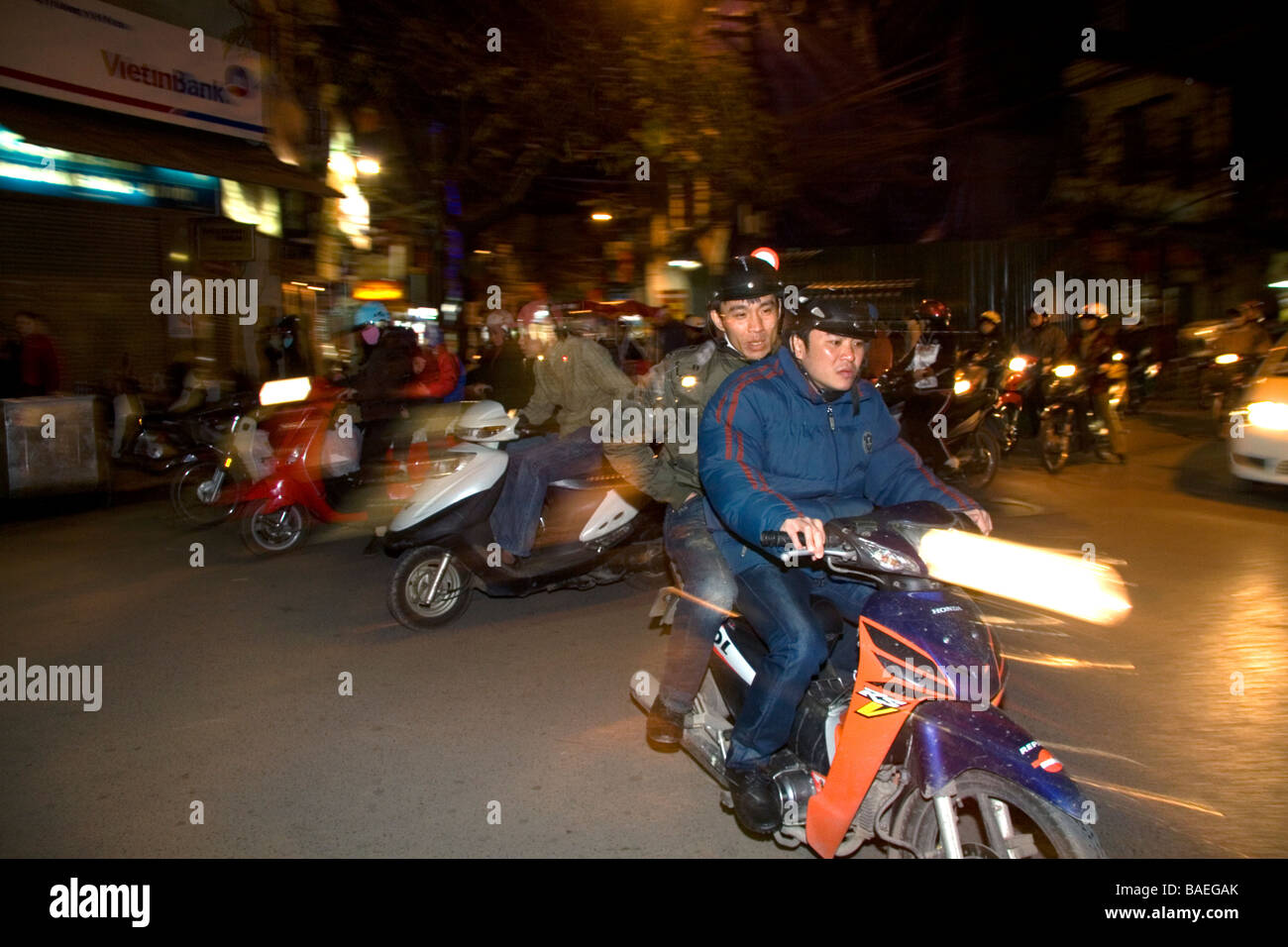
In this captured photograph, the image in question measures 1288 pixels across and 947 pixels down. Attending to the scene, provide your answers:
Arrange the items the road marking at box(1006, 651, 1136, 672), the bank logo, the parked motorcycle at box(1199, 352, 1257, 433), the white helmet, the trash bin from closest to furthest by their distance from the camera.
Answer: the road marking at box(1006, 651, 1136, 672)
the white helmet
the trash bin
the parked motorcycle at box(1199, 352, 1257, 433)
the bank logo

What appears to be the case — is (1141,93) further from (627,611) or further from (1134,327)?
(627,611)

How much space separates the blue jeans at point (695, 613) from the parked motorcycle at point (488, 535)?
251 cm

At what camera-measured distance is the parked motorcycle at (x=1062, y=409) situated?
37.3ft

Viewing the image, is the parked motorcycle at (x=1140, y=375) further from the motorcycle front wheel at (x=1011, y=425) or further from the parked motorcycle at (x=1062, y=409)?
the motorcycle front wheel at (x=1011, y=425)

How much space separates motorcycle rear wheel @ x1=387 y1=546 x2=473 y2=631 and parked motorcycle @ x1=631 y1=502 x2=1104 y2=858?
11.2 ft

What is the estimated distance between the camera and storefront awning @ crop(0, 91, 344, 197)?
38.8ft

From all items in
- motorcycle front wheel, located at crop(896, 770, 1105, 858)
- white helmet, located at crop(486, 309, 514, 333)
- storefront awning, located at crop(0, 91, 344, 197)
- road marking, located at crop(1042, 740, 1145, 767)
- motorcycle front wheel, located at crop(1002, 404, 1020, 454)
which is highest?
storefront awning, located at crop(0, 91, 344, 197)

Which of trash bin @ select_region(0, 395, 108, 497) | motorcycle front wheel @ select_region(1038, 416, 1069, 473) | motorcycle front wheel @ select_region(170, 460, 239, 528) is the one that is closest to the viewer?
motorcycle front wheel @ select_region(170, 460, 239, 528)

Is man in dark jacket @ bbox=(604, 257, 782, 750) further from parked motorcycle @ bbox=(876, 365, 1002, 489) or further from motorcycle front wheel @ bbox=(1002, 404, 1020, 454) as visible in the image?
motorcycle front wheel @ bbox=(1002, 404, 1020, 454)

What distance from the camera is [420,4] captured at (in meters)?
11.3

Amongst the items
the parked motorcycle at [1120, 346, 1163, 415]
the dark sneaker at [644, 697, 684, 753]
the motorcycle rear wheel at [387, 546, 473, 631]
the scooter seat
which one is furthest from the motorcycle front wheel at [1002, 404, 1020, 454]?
the dark sneaker at [644, 697, 684, 753]

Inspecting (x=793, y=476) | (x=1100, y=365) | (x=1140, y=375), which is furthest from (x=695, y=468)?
(x=1140, y=375)

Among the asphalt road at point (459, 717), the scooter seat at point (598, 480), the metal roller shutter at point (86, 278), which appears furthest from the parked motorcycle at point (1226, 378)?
the metal roller shutter at point (86, 278)

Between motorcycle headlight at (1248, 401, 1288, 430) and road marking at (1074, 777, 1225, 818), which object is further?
motorcycle headlight at (1248, 401, 1288, 430)
